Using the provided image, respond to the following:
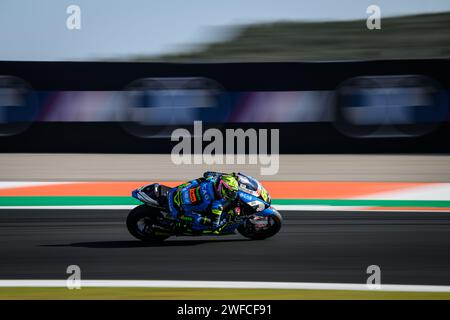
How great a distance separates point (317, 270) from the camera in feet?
25.9

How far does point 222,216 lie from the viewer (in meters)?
8.77

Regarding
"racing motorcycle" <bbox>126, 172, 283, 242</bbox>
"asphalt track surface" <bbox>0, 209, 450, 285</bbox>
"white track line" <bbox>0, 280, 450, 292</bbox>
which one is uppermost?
"racing motorcycle" <bbox>126, 172, 283, 242</bbox>

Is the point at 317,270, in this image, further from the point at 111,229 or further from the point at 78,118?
the point at 78,118

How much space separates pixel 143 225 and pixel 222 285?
1.99m

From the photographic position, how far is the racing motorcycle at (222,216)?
8.71 m

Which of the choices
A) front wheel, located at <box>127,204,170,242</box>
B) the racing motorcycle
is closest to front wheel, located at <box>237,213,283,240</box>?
the racing motorcycle

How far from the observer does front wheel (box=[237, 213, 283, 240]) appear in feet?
29.7

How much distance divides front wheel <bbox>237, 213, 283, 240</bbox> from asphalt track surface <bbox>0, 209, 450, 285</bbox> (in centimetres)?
12

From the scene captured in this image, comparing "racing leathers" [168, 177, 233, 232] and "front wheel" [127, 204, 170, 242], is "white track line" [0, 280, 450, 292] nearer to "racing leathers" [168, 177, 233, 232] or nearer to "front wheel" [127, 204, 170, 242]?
"racing leathers" [168, 177, 233, 232]

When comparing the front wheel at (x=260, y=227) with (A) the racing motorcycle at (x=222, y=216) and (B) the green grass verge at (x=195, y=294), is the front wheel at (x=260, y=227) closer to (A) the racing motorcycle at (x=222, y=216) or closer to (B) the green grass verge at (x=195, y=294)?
(A) the racing motorcycle at (x=222, y=216)

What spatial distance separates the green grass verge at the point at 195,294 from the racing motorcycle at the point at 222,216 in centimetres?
173

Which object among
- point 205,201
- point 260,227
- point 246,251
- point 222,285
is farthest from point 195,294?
point 260,227

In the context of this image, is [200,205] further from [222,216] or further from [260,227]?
[260,227]
